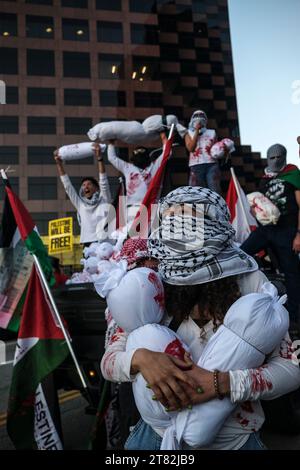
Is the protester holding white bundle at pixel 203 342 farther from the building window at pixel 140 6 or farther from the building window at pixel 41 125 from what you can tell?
the building window at pixel 140 6

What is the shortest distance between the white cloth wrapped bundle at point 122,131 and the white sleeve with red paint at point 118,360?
4230 mm

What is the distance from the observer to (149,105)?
1344 inches

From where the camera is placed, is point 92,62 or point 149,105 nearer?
point 92,62

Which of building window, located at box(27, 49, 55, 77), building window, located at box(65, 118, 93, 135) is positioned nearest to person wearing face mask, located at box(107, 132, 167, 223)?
building window, located at box(65, 118, 93, 135)

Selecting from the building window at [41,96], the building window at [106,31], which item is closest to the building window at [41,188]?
the building window at [41,96]

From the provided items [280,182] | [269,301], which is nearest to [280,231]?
[280,182]

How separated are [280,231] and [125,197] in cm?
234

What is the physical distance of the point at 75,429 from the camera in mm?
4016

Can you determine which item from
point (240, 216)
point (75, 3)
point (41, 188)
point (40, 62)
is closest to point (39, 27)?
point (40, 62)

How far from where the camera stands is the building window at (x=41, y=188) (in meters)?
32.4

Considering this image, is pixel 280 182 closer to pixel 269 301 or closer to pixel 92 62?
pixel 269 301

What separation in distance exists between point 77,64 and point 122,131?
92.6ft

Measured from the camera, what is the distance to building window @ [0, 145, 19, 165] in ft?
105

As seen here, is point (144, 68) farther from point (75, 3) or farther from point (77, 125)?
point (77, 125)
